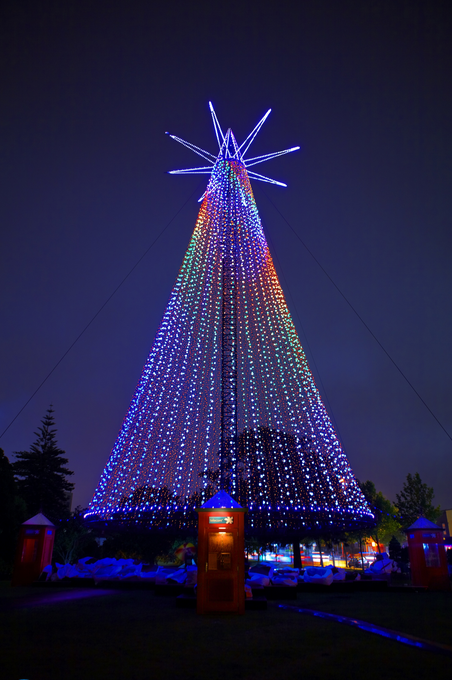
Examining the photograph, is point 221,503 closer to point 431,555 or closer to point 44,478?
point 431,555

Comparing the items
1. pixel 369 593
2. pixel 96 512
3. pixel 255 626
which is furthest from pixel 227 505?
pixel 96 512

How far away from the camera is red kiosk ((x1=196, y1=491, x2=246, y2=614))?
8.23 m

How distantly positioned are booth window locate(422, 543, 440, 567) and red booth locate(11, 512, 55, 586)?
13.4 meters

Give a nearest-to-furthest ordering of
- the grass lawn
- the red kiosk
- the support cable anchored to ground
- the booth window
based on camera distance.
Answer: the grass lawn, the support cable anchored to ground, the red kiosk, the booth window

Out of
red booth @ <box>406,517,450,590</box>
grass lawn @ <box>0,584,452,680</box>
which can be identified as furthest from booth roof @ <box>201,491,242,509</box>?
red booth @ <box>406,517,450,590</box>

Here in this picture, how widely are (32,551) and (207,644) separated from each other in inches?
474

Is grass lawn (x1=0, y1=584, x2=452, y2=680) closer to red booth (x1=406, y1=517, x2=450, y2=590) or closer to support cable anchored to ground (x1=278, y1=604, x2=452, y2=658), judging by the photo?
support cable anchored to ground (x1=278, y1=604, x2=452, y2=658)

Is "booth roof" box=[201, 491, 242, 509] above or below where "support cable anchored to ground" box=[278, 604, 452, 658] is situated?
above

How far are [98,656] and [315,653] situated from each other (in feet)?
8.84

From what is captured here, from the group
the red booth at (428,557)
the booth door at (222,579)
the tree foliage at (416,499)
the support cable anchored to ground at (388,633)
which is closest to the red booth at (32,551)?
the booth door at (222,579)

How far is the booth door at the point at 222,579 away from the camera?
8.23 meters

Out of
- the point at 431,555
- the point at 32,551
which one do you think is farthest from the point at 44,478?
the point at 431,555

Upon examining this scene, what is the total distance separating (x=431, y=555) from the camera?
46.1 feet

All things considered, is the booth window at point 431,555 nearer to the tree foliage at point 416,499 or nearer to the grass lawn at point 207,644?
the grass lawn at point 207,644
